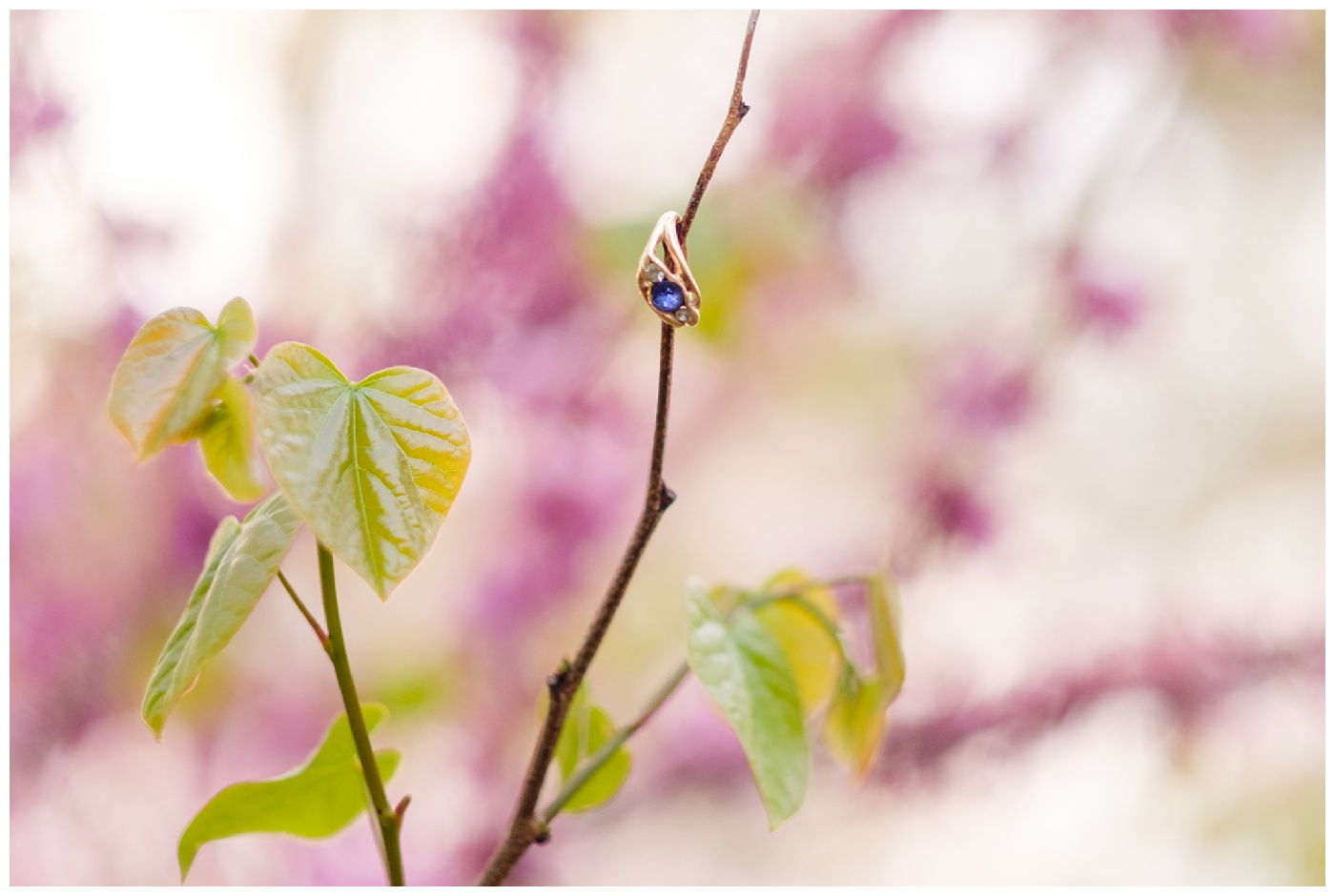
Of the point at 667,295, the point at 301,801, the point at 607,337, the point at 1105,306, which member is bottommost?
the point at 301,801

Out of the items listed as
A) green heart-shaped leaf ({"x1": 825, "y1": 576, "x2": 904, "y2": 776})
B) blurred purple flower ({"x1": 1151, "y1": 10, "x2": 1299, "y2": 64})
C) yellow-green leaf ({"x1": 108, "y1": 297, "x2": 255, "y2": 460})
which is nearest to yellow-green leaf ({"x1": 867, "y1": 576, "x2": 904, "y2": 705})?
green heart-shaped leaf ({"x1": 825, "y1": 576, "x2": 904, "y2": 776})

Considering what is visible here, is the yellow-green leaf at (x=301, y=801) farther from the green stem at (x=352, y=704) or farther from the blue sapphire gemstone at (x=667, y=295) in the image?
the blue sapphire gemstone at (x=667, y=295)

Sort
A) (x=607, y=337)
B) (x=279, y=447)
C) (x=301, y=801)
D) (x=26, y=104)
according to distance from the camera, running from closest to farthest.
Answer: (x=279, y=447)
(x=301, y=801)
(x=26, y=104)
(x=607, y=337)

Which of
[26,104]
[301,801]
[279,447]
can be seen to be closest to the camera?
[279,447]

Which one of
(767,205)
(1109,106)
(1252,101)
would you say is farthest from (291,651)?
(1252,101)

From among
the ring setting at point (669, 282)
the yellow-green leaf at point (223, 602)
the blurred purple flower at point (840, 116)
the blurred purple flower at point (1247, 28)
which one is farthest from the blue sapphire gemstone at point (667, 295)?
the blurred purple flower at point (1247, 28)

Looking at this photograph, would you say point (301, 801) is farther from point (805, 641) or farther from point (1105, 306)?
point (1105, 306)

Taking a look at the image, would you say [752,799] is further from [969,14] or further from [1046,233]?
[969,14]

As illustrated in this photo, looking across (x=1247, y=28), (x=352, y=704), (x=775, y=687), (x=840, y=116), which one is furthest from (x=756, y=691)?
(x=1247, y=28)
